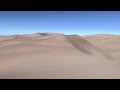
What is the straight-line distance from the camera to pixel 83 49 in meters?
6.15

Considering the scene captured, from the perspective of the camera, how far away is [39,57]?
149 inches
